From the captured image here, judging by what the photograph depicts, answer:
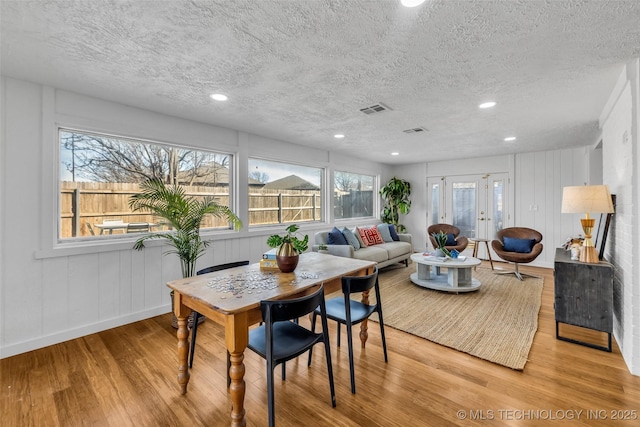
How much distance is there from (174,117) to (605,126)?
523 cm

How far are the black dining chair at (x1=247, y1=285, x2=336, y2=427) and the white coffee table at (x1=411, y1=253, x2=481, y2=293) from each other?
109 inches

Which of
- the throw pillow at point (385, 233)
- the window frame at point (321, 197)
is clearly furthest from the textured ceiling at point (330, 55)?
the throw pillow at point (385, 233)

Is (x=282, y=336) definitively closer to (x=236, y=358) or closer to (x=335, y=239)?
(x=236, y=358)

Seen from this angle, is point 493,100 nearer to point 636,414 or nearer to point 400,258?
point 636,414

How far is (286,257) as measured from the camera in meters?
2.15

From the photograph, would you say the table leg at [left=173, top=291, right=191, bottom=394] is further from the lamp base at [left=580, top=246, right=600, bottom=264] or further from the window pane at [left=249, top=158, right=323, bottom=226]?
the lamp base at [left=580, top=246, right=600, bottom=264]

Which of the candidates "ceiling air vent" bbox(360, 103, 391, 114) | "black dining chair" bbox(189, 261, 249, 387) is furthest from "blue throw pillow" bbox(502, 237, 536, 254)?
"black dining chair" bbox(189, 261, 249, 387)

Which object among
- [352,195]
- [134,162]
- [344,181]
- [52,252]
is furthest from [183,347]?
[352,195]

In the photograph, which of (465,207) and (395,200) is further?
(395,200)

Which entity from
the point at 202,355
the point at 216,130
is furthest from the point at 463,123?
the point at 202,355

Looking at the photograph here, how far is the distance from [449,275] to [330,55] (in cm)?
348

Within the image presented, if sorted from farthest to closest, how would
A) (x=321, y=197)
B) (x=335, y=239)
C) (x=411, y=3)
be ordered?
(x=321, y=197), (x=335, y=239), (x=411, y=3)

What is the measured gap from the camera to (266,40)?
73.7 inches

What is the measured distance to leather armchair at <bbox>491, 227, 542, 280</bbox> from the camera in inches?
183
